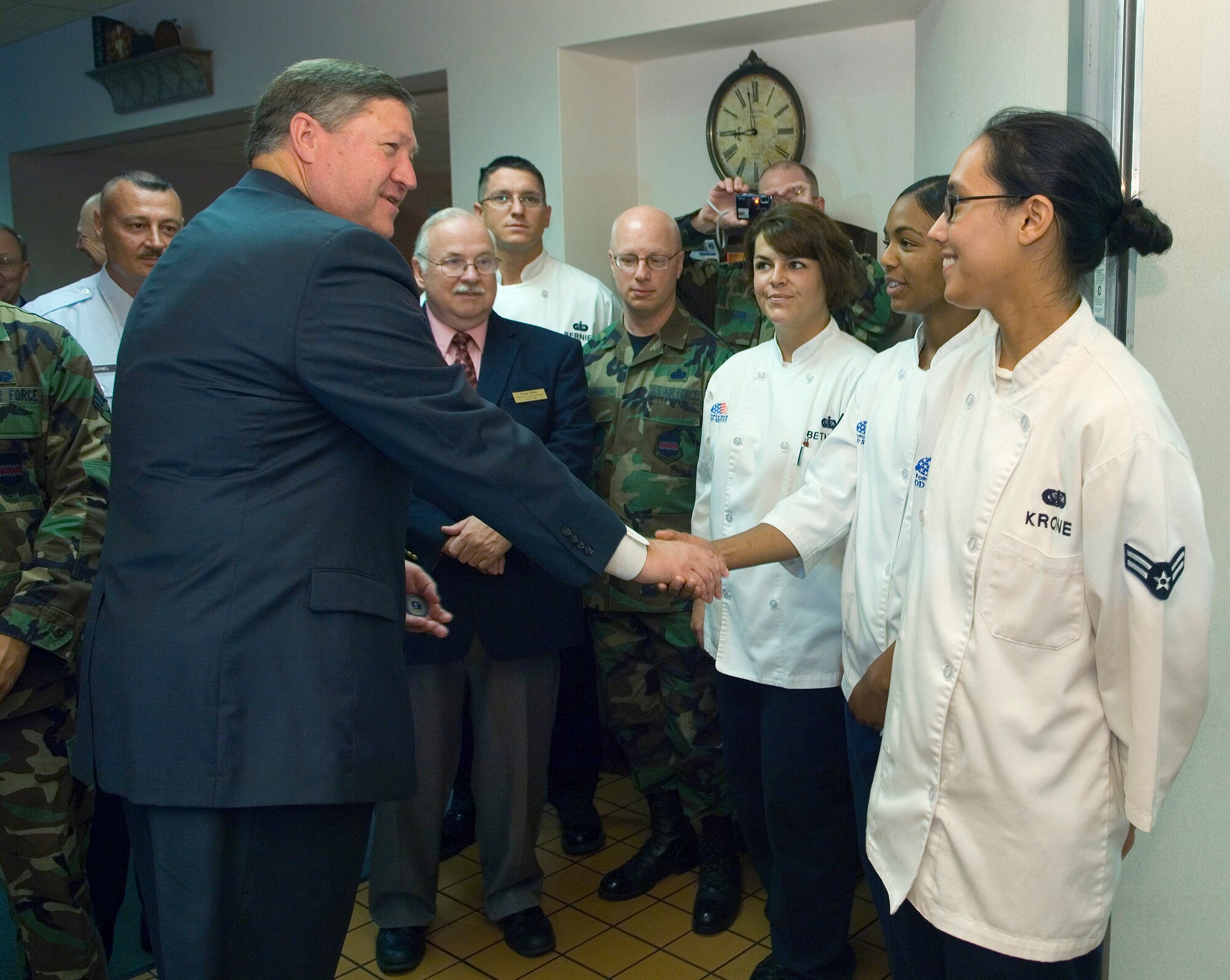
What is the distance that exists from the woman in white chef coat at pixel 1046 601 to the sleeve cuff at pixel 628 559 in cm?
46

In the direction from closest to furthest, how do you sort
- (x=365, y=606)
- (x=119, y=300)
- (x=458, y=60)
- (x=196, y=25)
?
(x=365, y=606) → (x=119, y=300) → (x=458, y=60) → (x=196, y=25)

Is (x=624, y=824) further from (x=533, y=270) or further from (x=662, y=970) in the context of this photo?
(x=533, y=270)

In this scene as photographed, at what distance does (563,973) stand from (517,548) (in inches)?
36.8

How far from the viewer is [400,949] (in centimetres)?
248

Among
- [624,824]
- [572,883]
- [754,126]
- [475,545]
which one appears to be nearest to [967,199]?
[475,545]

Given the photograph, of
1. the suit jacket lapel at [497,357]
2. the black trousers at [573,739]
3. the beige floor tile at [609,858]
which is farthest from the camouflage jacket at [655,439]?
the beige floor tile at [609,858]

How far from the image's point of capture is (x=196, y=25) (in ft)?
18.4

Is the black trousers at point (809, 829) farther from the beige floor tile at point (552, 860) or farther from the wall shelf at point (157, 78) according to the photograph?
the wall shelf at point (157, 78)

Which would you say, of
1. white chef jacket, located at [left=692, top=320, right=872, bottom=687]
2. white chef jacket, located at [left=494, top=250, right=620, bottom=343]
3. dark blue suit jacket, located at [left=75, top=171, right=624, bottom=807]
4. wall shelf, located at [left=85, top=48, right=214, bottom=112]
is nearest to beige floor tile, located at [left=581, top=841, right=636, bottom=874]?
white chef jacket, located at [left=692, top=320, right=872, bottom=687]

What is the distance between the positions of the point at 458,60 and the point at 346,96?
3.23 m

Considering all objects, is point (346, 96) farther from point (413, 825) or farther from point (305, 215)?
point (413, 825)

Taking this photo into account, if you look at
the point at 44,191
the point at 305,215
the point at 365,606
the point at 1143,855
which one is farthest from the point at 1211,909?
the point at 44,191

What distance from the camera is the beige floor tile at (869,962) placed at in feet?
7.81

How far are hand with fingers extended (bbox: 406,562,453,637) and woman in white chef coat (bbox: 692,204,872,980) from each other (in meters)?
0.69
